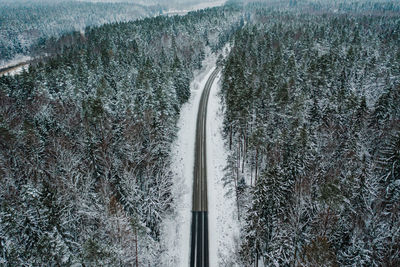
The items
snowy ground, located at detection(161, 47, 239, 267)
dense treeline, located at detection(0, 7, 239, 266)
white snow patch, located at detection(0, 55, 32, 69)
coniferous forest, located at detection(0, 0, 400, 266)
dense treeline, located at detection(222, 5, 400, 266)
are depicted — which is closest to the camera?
dense treeline, located at detection(0, 7, 239, 266)

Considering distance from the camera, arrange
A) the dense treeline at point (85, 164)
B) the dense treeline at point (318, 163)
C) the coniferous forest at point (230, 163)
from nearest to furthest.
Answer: the dense treeline at point (85, 164) → the coniferous forest at point (230, 163) → the dense treeline at point (318, 163)

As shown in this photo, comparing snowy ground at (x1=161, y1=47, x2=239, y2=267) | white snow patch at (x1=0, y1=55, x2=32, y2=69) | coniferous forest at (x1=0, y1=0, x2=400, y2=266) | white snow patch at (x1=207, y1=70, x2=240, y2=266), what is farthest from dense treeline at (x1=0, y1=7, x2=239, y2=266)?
white snow patch at (x1=0, y1=55, x2=32, y2=69)

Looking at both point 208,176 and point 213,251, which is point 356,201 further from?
point 208,176

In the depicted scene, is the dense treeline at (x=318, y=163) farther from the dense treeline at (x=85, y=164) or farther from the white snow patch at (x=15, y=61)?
the white snow patch at (x=15, y=61)

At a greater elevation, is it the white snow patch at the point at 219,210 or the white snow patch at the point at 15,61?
the white snow patch at the point at 15,61

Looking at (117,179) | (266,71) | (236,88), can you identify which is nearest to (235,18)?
→ (266,71)

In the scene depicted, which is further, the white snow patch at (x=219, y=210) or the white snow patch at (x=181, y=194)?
the white snow patch at (x=181, y=194)

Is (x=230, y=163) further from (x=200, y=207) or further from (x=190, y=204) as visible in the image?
(x=190, y=204)

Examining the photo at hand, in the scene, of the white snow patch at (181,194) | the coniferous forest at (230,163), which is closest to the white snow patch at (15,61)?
the coniferous forest at (230,163)

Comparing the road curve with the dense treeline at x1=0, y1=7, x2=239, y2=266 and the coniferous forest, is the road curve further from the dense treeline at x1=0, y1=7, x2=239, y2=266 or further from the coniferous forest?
the dense treeline at x1=0, y1=7, x2=239, y2=266
